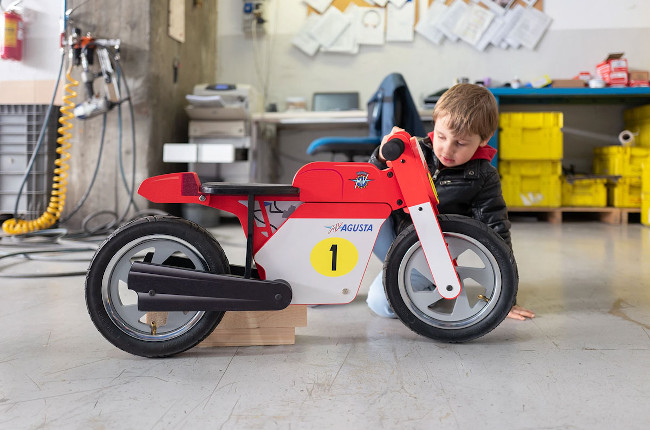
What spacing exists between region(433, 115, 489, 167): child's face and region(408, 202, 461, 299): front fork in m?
0.26

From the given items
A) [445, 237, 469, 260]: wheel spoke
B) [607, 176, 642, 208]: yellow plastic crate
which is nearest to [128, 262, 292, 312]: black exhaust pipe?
[445, 237, 469, 260]: wheel spoke

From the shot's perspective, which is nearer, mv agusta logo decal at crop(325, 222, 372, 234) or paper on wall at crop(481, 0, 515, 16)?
mv agusta logo decal at crop(325, 222, 372, 234)

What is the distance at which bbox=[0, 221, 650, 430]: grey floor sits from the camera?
0.89m

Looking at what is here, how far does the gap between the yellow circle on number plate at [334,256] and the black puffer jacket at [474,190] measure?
29cm

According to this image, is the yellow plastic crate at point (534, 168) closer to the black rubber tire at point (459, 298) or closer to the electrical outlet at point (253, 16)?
the electrical outlet at point (253, 16)

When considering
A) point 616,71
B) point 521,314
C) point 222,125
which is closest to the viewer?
point 521,314

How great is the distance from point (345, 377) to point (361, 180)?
43 centimetres

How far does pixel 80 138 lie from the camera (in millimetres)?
3543

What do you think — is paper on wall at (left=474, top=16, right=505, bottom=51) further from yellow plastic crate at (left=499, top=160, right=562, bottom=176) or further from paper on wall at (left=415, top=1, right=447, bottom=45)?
yellow plastic crate at (left=499, top=160, right=562, bottom=176)

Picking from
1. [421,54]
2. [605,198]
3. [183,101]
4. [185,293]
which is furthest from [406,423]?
[421,54]

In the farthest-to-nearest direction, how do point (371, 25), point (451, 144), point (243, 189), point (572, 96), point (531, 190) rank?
point (371, 25) → point (572, 96) → point (531, 190) → point (451, 144) → point (243, 189)

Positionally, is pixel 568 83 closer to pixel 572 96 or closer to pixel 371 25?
→ pixel 572 96

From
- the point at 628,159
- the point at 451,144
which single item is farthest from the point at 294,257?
the point at 628,159

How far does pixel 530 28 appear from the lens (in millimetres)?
4828
